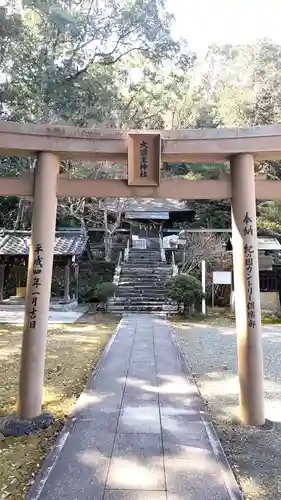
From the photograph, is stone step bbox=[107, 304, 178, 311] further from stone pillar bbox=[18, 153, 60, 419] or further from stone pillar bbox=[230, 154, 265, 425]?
stone pillar bbox=[18, 153, 60, 419]

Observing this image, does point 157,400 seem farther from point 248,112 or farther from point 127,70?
point 248,112

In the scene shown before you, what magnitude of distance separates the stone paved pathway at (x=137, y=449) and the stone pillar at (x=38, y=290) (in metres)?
0.59

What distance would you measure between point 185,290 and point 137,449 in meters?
11.1

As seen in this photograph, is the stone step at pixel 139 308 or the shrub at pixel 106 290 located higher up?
the shrub at pixel 106 290

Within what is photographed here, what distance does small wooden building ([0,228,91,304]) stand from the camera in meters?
16.7

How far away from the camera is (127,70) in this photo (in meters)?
19.2

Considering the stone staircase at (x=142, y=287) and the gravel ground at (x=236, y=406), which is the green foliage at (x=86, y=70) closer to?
the stone staircase at (x=142, y=287)

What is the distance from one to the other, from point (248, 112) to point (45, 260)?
2158cm

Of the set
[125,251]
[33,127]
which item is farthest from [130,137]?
[125,251]

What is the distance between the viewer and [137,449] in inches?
143

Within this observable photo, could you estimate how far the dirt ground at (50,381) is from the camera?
348 centimetres

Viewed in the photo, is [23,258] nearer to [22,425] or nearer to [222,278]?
[222,278]

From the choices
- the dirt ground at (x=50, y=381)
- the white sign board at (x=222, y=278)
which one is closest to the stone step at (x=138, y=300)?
the white sign board at (x=222, y=278)

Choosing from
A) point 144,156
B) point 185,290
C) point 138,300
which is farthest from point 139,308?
point 144,156
